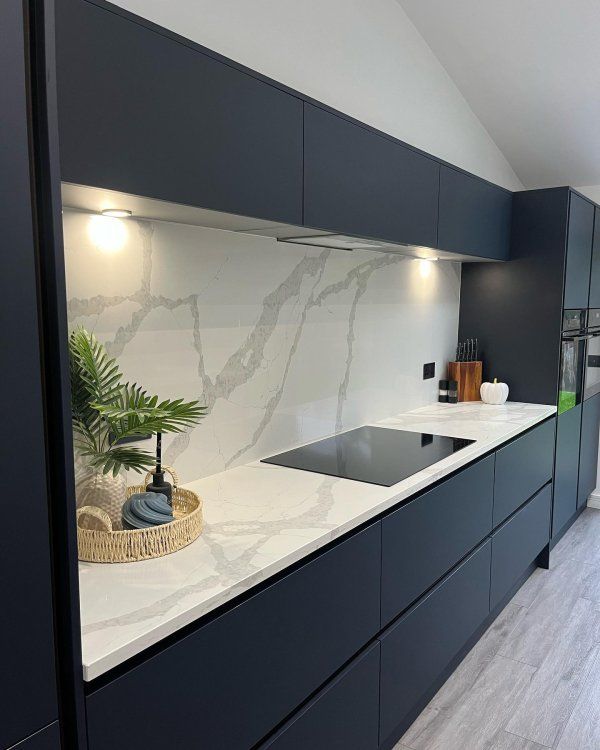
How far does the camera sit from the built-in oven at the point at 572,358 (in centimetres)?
356

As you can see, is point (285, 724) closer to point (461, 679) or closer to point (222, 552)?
point (222, 552)

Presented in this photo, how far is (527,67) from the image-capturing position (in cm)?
308

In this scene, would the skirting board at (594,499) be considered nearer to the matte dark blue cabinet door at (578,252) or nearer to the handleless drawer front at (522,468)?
the handleless drawer front at (522,468)

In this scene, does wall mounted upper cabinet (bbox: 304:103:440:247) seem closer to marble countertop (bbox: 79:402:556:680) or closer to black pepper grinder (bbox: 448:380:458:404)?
marble countertop (bbox: 79:402:556:680)

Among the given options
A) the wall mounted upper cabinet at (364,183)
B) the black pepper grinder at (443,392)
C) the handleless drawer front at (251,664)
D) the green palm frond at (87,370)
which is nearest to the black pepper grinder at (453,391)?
the black pepper grinder at (443,392)

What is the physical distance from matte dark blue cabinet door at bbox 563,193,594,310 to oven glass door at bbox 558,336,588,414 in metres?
0.22

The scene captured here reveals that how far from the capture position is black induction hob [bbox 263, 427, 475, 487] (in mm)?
2170

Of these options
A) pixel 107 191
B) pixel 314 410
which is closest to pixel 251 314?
pixel 314 410

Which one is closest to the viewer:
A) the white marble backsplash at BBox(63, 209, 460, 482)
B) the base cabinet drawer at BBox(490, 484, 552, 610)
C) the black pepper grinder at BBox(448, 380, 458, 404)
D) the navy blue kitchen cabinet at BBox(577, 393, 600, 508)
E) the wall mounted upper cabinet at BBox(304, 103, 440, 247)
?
the white marble backsplash at BBox(63, 209, 460, 482)

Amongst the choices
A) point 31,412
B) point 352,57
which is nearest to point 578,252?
point 352,57

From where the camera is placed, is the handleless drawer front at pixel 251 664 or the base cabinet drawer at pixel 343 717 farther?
the base cabinet drawer at pixel 343 717

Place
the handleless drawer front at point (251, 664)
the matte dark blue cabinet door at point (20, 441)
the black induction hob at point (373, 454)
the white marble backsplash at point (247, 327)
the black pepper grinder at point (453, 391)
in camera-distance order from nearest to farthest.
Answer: the matte dark blue cabinet door at point (20, 441), the handleless drawer front at point (251, 664), the white marble backsplash at point (247, 327), the black induction hob at point (373, 454), the black pepper grinder at point (453, 391)

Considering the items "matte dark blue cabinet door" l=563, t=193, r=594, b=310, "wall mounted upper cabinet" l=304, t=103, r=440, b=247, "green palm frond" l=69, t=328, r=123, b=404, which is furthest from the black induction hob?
"matte dark blue cabinet door" l=563, t=193, r=594, b=310

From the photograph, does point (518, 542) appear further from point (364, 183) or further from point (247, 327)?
point (364, 183)
